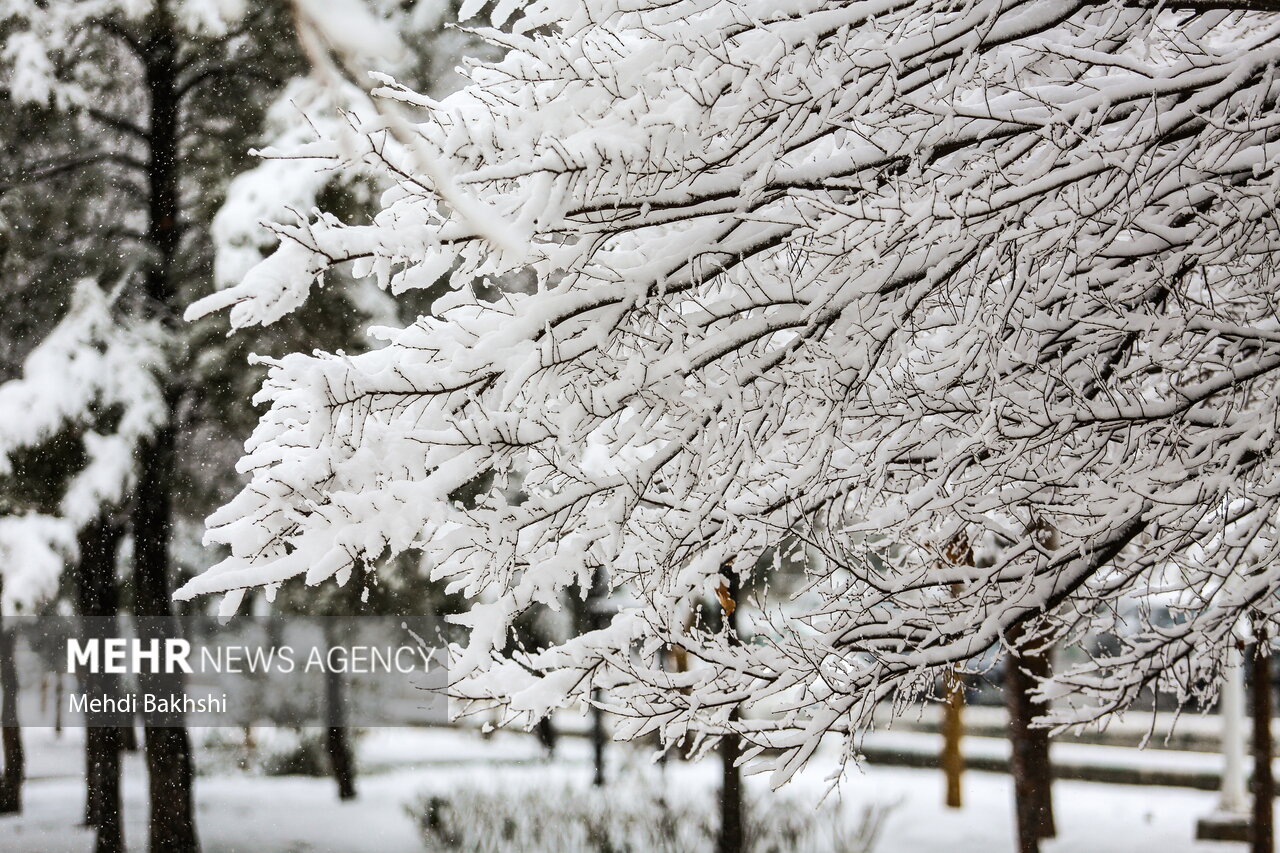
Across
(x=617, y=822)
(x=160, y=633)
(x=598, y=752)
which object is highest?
(x=160, y=633)

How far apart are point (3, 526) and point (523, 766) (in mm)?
4847

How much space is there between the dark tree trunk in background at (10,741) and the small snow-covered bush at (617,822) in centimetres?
363

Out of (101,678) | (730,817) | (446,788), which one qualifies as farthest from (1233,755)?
(101,678)

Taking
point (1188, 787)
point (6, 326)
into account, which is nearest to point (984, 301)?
point (6, 326)

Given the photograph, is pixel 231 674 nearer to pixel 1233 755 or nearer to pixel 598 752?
pixel 598 752

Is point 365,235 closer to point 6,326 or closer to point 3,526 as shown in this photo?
point 3,526

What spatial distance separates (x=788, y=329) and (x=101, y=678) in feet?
28.5

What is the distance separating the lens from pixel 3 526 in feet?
29.3

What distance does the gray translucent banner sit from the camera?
9.65 m

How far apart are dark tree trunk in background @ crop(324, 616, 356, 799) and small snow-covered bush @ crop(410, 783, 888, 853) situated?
3.15 ft

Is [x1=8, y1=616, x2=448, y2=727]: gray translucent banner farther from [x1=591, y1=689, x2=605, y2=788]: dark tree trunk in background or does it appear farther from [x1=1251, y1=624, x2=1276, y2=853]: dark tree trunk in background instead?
[x1=1251, y1=624, x2=1276, y2=853]: dark tree trunk in background

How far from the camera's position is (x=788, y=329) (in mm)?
3615

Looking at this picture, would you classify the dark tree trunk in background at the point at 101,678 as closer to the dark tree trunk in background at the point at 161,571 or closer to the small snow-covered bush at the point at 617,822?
the dark tree trunk in background at the point at 161,571

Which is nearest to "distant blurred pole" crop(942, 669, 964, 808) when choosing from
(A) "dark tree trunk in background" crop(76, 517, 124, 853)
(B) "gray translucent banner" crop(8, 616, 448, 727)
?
(B) "gray translucent banner" crop(8, 616, 448, 727)
